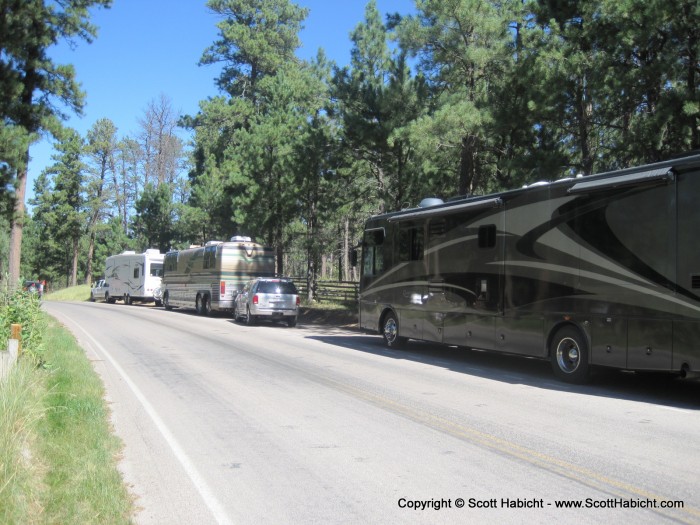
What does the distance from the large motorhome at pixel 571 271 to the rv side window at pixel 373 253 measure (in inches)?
57.1

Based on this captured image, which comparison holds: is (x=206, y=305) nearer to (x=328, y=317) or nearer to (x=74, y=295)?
(x=328, y=317)

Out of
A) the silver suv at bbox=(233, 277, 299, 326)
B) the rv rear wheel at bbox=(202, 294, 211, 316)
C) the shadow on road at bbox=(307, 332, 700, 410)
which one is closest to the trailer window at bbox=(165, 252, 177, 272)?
the rv rear wheel at bbox=(202, 294, 211, 316)

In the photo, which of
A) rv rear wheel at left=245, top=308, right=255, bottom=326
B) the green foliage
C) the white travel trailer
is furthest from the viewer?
the white travel trailer

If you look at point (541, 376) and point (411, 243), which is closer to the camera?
point (541, 376)

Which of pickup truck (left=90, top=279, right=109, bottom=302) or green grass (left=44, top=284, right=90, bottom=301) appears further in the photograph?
green grass (left=44, top=284, right=90, bottom=301)

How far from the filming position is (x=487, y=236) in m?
13.1

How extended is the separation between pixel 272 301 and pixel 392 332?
8484 mm

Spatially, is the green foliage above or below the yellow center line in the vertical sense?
above

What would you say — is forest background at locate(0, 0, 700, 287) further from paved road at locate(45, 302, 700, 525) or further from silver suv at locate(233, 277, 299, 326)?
paved road at locate(45, 302, 700, 525)

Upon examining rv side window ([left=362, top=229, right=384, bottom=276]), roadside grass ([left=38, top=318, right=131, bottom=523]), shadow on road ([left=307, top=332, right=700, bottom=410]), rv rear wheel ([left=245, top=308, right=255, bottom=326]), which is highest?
rv side window ([left=362, top=229, right=384, bottom=276])

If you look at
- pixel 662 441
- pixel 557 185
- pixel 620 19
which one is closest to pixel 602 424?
pixel 662 441

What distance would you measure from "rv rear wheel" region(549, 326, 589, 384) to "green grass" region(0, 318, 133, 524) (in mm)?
7670

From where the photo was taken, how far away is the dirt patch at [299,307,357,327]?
88.5 feet

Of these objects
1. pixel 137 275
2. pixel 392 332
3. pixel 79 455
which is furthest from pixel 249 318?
pixel 137 275
